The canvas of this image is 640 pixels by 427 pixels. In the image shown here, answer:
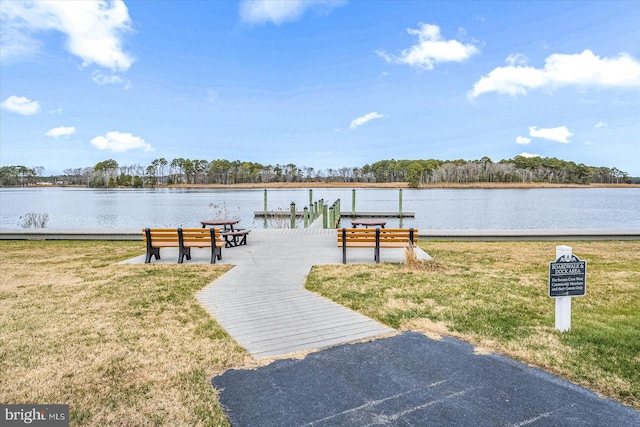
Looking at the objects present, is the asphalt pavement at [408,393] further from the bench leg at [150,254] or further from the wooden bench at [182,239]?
the bench leg at [150,254]

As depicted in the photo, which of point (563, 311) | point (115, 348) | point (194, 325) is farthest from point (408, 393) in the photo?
point (115, 348)

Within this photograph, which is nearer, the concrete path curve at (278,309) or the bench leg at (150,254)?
the concrete path curve at (278,309)

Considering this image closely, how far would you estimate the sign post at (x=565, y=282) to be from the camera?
4.09m

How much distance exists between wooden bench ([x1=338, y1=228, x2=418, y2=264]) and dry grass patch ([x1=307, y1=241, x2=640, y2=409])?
62 centimetres

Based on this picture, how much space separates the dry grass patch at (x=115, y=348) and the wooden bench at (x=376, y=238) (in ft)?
9.30

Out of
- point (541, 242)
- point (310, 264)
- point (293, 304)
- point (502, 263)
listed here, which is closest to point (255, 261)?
point (310, 264)

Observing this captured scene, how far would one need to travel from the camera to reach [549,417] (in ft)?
8.55

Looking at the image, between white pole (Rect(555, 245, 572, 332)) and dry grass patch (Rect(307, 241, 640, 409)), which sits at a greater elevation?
white pole (Rect(555, 245, 572, 332))

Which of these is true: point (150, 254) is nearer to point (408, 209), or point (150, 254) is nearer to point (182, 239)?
point (182, 239)

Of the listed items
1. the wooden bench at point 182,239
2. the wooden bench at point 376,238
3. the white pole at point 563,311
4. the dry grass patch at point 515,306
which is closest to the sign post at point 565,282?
the white pole at point 563,311

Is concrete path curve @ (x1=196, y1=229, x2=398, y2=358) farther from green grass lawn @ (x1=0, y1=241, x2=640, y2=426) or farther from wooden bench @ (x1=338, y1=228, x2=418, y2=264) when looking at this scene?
wooden bench @ (x1=338, y1=228, x2=418, y2=264)

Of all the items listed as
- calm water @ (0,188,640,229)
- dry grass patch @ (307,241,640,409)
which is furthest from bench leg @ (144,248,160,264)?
calm water @ (0,188,640,229)

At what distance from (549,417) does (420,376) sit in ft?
2.93

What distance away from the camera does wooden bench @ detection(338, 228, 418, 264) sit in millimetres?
8242
